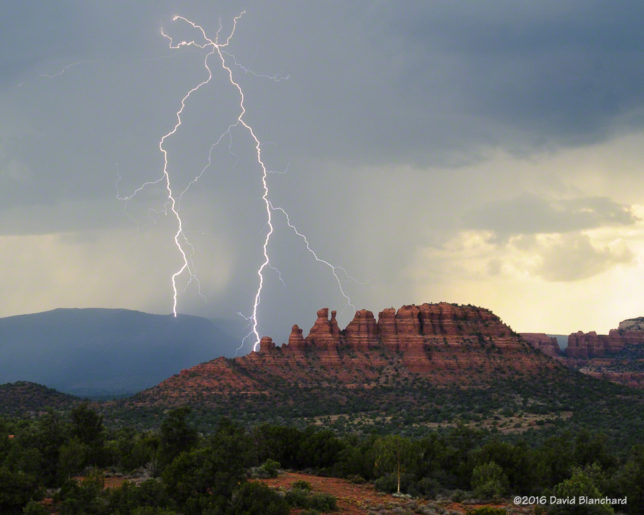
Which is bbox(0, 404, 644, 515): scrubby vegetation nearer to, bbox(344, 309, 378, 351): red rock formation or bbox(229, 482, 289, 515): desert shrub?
bbox(229, 482, 289, 515): desert shrub

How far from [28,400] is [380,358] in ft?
202

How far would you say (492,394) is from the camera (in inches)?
4107

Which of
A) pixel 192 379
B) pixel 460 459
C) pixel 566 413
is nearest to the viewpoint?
pixel 460 459

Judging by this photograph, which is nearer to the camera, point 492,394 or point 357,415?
point 357,415

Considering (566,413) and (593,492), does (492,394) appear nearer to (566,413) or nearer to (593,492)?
(566,413)

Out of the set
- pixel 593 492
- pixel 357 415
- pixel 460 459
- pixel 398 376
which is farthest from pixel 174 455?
pixel 398 376

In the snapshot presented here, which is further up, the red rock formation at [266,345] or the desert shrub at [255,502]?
the red rock formation at [266,345]

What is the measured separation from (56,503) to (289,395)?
257 feet

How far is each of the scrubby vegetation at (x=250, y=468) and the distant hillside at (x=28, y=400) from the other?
178 feet

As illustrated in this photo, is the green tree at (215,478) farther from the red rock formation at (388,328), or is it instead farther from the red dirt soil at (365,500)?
the red rock formation at (388,328)

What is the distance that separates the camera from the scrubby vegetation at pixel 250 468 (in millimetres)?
27094

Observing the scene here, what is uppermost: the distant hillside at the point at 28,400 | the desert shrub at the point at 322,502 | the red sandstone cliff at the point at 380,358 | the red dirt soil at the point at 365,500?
the red sandstone cliff at the point at 380,358

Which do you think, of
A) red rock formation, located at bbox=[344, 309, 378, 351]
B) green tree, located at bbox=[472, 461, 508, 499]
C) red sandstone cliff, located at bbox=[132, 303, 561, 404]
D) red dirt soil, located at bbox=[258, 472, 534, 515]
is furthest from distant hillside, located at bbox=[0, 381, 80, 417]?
green tree, located at bbox=[472, 461, 508, 499]

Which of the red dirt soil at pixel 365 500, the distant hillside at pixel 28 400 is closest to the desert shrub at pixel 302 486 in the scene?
the red dirt soil at pixel 365 500
